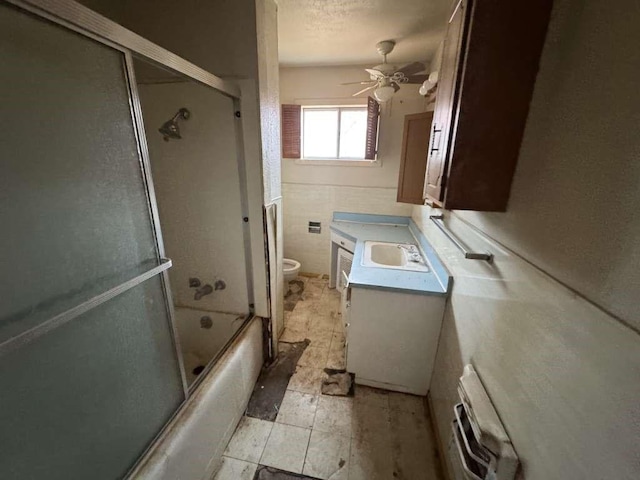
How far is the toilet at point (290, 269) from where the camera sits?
117 inches

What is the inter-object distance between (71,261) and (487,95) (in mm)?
1362

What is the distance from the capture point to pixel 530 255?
30.1 inches

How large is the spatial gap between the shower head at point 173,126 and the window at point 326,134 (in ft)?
4.86

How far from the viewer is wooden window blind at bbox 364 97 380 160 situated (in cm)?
254

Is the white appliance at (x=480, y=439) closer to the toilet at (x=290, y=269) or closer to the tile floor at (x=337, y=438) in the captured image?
the tile floor at (x=337, y=438)

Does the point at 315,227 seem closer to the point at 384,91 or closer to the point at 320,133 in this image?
the point at 320,133

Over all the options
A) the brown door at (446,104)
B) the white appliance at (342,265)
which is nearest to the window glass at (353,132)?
the white appliance at (342,265)

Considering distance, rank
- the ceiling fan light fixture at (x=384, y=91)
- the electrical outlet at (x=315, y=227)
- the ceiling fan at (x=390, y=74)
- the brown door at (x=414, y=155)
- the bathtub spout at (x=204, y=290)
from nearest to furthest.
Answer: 1. the bathtub spout at (x=204, y=290)
2. the brown door at (x=414, y=155)
3. the ceiling fan at (x=390, y=74)
4. the ceiling fan light fixture at (x=384, y=91)
5. the electrical outlet at (x=315, y=227)

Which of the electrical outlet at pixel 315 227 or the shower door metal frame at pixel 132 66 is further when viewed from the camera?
the electrical outlet at pixel 315 227

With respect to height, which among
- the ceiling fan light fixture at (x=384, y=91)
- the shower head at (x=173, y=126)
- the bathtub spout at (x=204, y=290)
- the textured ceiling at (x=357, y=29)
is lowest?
the bathtub spout at (x=204, y=290)

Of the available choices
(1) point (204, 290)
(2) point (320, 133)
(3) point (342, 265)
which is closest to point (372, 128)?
(2) point (320, 133)

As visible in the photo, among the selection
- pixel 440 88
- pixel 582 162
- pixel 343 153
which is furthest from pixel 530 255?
pixel 343 153

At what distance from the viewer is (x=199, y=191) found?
1647 mm

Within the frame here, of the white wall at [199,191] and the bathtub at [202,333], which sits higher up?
the white wall at [199,191]
